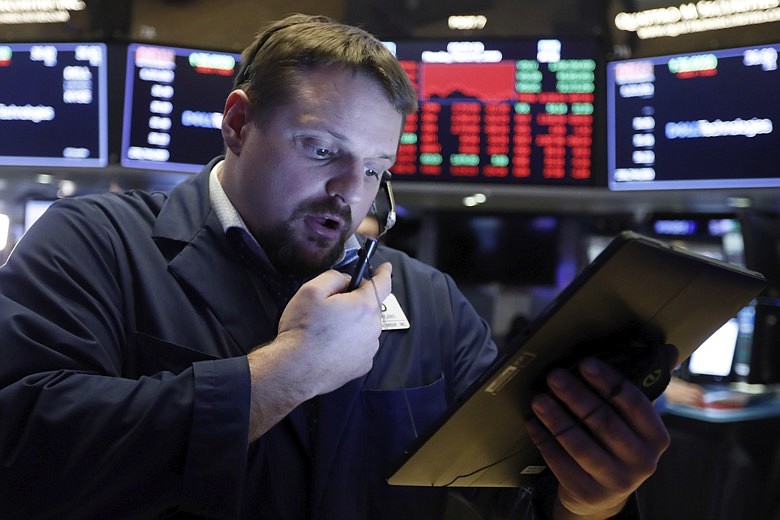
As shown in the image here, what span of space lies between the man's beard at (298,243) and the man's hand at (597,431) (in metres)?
0.46

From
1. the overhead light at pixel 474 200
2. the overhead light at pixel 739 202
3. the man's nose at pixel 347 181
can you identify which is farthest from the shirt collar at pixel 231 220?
the overhead light at pixel 739 202

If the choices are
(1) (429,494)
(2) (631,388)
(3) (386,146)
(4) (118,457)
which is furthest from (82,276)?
Answer: (2) (631,388)

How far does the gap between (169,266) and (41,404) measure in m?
0.33

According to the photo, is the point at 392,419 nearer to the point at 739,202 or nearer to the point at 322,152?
the point at 322,152

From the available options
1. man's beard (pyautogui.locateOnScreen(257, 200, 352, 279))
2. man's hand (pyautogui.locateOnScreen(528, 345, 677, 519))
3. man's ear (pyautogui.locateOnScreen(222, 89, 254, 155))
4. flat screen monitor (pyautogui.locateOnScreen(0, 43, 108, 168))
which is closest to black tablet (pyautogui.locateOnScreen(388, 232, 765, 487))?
man's hand (pyautogui.locateOnScreen(528, 345, 677, 519))

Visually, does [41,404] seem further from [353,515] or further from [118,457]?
[353,515]

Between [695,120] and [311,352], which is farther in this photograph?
[695,120]

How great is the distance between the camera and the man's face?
129 centimetres

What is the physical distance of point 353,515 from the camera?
4.02 ft

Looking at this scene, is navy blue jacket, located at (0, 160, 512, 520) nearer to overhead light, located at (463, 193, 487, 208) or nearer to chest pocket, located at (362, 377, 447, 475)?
chest pocket, located at (362, 377, 447, 475)

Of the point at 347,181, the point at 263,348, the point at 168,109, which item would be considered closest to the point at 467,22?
the point at 168,109

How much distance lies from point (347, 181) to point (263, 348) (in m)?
0.34

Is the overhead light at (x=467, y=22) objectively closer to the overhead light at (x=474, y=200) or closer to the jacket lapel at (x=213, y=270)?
the overhead light at (x=474, y=200)

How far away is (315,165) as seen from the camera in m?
1.30
